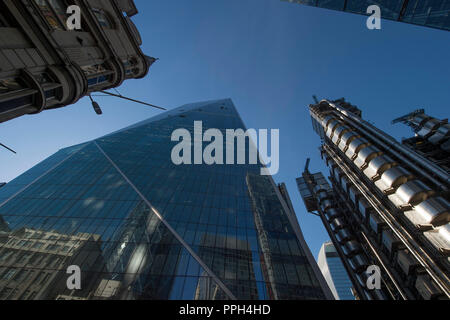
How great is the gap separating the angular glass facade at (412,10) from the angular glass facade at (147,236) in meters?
23.0

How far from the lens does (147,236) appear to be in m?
19.0

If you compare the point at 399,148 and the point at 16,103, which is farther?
the point at 399,148

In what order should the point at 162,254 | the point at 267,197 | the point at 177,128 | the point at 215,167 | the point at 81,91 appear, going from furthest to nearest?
the point at 177,128 → the point at 215,167 → the point at 267,197 → the point at 162,254 → the point at 81,91

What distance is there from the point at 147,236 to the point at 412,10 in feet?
102

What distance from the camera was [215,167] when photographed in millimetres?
37156

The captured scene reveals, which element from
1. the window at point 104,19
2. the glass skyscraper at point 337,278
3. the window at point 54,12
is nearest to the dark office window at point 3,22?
the window at point 54,12

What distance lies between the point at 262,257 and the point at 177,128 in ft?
149

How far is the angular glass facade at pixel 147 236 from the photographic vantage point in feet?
47.8

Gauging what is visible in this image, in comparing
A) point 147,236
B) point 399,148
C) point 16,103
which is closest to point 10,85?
point 16,103

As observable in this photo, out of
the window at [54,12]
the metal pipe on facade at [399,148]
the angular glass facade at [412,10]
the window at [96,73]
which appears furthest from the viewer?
the metal pipe on facade at [399,148]

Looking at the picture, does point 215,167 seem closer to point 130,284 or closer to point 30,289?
point 130,284

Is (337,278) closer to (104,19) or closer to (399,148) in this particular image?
(399,148)

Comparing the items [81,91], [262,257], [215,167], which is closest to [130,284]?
[262,257]

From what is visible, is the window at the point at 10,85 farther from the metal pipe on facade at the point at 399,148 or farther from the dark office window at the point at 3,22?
the metal pipe on facade at the point at 399,148
